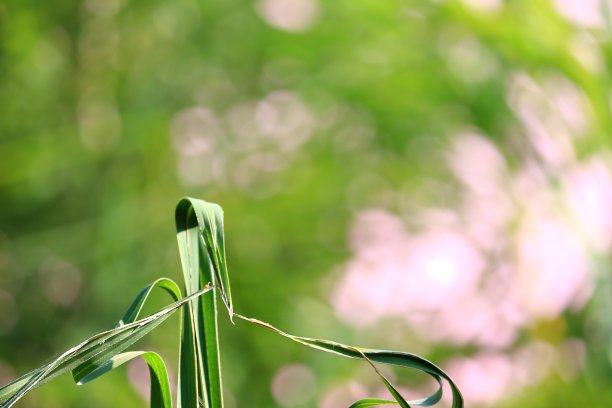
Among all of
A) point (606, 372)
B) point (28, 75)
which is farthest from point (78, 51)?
point (606, 372)

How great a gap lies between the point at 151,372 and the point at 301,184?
87 centimetres

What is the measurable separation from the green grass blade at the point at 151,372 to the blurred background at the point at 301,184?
28.5 inches

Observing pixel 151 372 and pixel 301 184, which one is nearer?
pixel 151 372

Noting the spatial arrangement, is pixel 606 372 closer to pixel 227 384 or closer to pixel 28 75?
pixel 227 384

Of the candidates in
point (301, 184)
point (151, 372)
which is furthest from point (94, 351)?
point (301, 184)

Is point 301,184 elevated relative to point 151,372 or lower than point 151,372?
lower

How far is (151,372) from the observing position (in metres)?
0.15

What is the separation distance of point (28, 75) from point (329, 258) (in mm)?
375

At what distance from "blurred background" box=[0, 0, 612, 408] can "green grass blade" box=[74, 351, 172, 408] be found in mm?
723

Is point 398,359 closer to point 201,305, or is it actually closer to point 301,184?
point 201,305

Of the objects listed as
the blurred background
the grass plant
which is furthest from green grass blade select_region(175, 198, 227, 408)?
the blurred background

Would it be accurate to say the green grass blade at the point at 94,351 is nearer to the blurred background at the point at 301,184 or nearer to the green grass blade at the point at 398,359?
the green grass blade at the point at 398,359

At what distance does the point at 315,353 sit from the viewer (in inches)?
38.4

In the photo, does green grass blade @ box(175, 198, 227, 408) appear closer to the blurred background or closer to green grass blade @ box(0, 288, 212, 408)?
green grass blade @ box(0, 288, 212, 408)
